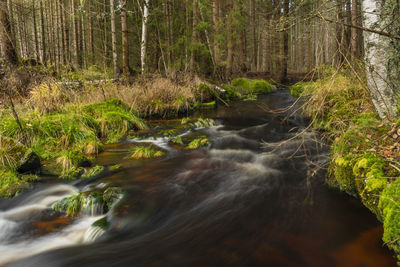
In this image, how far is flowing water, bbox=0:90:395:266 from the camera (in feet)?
8.23

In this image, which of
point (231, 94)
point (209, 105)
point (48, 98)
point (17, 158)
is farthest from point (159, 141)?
point (231, 94)

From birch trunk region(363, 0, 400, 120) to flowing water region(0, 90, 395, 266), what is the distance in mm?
1124

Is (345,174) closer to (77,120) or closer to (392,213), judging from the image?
(392,213)

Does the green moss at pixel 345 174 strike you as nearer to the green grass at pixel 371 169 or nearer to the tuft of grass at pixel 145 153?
the green grass at pixel 371 169

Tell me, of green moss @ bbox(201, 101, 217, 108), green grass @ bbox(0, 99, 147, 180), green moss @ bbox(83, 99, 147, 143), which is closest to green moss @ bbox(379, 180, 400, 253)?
green grass @ bbox(0, 99, 147, 180)

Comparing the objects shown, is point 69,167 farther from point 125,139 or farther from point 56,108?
point 56,108

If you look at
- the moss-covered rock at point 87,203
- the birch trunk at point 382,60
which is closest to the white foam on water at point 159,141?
the moss-covered rock at point 87,203

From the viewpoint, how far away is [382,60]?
3258 millimetres

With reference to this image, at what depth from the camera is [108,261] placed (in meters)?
2.54

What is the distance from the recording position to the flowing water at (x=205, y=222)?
8.23 feet

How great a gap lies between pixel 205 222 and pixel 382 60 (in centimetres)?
303

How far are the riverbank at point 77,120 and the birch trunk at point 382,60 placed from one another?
11.8ft

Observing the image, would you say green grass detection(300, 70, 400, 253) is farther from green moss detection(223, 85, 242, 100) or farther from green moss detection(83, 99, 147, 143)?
green moss detection(223, 85, 242, 100)

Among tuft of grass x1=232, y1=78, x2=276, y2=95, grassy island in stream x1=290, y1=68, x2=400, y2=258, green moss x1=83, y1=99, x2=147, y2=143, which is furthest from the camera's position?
tuft of grass x1=232, y1=78, x2=276, y2=95
